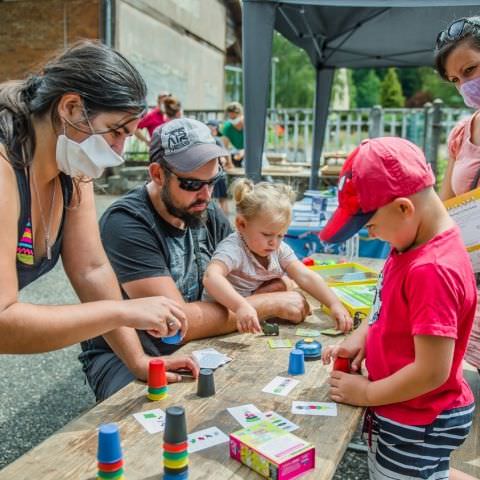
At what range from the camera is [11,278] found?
1.45m

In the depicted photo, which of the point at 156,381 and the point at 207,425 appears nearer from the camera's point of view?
the point at 207,425

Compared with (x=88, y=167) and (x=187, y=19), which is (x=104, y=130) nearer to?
(x=88, y=167)

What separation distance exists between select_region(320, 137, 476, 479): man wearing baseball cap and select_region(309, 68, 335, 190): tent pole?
23.2ft

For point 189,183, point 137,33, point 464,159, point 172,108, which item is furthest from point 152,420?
point 137,33

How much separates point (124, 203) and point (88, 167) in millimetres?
567

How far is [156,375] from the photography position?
1.63 meters

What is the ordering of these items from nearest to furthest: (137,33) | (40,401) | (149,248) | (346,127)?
(149,248), (40,401), (346,127), (137,33)

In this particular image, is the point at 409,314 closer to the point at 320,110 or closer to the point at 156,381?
the point at 156,381

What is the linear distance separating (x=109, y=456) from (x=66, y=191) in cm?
97

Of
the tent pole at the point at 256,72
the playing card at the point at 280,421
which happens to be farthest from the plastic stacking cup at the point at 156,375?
the tent pole at the point at 256,72

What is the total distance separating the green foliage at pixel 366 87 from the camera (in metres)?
52.4

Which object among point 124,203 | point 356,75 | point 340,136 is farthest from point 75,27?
point 356,75

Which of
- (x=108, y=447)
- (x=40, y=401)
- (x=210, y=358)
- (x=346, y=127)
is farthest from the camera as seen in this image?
(x=346, y=127)

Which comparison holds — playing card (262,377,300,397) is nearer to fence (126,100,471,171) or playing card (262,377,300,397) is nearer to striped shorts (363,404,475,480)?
striped shorts (363,404,475,480)
